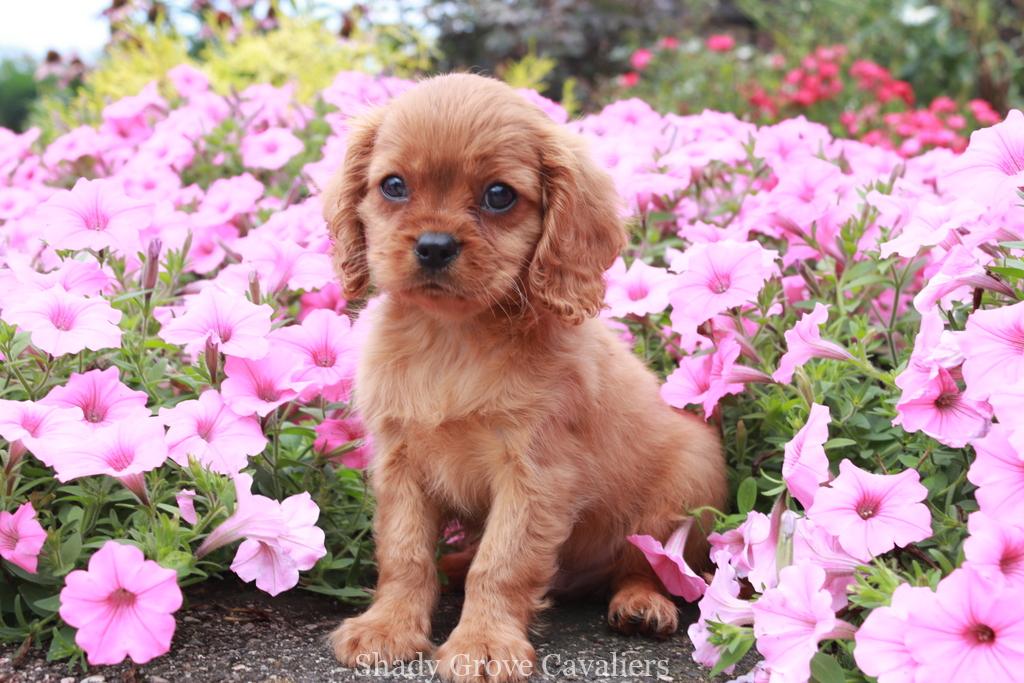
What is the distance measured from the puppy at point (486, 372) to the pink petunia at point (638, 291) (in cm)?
34

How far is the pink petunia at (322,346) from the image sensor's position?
318 centimetres

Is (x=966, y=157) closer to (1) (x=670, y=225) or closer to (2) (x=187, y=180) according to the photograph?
(1) (x=670, y=225)

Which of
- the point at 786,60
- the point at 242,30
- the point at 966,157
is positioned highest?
the point at 966,157

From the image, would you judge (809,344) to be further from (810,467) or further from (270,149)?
(270,149)

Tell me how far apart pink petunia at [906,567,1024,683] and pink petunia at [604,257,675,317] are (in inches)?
63.8

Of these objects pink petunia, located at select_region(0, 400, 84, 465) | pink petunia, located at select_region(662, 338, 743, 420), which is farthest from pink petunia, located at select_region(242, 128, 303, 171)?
pink petunia, located at select_region(0, 400, 84, 465)

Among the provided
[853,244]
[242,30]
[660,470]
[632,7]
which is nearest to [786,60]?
[632,7]

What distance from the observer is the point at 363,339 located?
3.18 m

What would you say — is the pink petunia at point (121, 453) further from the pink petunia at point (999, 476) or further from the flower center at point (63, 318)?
the pink petunia at point (999, 476)

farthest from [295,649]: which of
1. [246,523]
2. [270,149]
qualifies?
[270,149]

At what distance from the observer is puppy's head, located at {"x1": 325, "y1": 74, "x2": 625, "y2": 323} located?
270cm

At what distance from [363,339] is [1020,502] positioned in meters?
1.81

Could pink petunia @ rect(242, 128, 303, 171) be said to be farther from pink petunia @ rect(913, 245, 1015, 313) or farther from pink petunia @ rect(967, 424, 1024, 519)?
pink petunia @ rect(967, 424, 1024, 519)

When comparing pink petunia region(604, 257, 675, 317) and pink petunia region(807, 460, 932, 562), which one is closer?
pink petunia region(807, 460, 932, 562)
